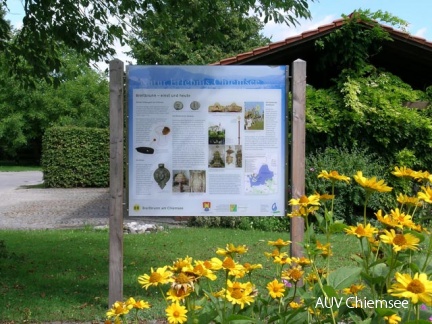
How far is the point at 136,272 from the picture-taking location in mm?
7500

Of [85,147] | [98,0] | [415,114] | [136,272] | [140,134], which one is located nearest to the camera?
[140,134]

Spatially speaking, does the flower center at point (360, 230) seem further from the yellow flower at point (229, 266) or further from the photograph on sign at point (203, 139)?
the photograph on sign at point (203, 139)

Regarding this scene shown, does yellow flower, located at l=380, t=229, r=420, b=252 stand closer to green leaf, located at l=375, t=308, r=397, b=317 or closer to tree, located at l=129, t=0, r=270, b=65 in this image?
green leaf, located at l=375, t=308, r=397, b=317

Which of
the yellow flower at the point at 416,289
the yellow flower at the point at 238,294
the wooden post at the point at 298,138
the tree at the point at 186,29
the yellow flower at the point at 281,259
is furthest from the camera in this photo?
the tree at the point at 186,29

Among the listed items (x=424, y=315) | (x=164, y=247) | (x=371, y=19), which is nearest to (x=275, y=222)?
(x=164, y=247)

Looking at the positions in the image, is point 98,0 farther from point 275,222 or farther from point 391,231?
point 391,231

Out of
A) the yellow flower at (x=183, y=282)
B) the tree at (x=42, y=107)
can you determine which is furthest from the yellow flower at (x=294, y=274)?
the tree at (x=42, y=107)

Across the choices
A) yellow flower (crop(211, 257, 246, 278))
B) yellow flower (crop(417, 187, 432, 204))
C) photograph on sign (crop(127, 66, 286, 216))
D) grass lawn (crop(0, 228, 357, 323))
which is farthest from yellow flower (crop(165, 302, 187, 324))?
photograph on sign (crop(127, 66, 286, 216))

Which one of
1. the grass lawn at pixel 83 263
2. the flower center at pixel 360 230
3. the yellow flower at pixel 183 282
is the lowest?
the grass lawn at pixel 83 263

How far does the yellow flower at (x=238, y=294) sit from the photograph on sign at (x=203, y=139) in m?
3.24

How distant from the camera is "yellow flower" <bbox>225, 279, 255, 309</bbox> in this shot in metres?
2.13

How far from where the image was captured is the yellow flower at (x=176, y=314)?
1.98 metres

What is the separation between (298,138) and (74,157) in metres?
22.0

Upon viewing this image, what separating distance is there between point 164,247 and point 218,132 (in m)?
4.67
